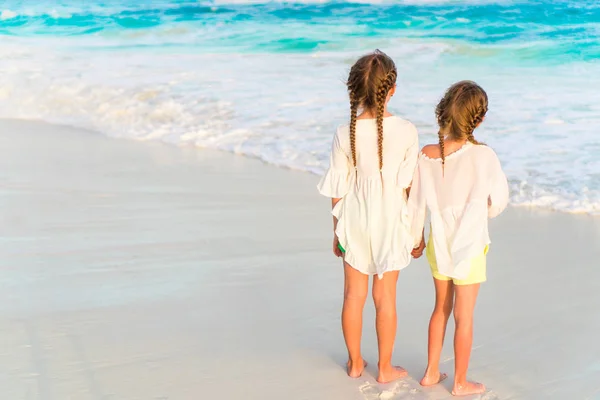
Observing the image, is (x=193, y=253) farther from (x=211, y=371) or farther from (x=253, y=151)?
(x=253, y=151)

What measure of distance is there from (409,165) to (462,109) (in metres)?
0.29

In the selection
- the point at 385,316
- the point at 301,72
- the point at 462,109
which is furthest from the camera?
the point at 301,72

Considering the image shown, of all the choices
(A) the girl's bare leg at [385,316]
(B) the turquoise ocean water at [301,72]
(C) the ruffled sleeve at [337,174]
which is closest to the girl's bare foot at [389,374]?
(A) the girl's bare leg at [385,316]

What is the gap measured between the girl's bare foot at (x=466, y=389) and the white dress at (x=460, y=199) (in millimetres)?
443

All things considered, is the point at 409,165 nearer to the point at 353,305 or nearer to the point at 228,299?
the point at 353,305

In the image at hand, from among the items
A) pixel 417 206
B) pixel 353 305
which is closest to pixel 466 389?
pixel 353 305

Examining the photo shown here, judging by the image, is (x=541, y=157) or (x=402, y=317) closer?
(x=402, y=317)

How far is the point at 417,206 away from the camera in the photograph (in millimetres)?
3000

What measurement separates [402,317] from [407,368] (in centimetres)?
51

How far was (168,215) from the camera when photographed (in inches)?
211

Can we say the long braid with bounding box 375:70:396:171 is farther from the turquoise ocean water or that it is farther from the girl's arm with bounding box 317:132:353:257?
the turquoise ocean water

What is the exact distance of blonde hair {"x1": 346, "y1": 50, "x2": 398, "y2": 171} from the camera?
2.85 m

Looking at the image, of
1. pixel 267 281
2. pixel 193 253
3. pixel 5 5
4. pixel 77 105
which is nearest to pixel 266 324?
pixel 267 281

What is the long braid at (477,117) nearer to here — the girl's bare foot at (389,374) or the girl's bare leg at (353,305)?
the girl's bare leg at (353,305)
